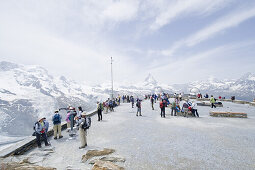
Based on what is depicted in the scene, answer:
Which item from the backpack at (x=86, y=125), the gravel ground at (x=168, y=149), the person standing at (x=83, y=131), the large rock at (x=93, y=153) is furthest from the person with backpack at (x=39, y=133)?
the large rock at (x=93, y=153)

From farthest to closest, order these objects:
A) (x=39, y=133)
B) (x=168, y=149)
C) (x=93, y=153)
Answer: (x=39, y=133) < (x=168, y=149) < (x=93, y=153)

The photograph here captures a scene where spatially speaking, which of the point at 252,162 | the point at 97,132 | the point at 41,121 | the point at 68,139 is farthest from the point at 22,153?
the point at 252,162

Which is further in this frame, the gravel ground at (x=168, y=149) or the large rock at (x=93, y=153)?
the large rock at (x=93, y=153)

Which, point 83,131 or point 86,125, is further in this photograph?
point 86,125

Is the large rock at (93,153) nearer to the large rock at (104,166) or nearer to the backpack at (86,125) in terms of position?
the large rock at (104,166)

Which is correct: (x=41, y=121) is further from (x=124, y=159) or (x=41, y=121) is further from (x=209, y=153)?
(x=209, y=153)

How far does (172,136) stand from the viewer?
938 cm

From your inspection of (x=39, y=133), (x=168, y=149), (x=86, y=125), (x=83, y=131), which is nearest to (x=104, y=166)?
(x=83, y=131)

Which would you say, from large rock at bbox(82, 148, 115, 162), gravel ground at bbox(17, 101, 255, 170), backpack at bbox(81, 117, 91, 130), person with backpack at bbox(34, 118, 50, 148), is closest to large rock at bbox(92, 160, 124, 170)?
gravel ground at bbox(17, 101, 255, 170)

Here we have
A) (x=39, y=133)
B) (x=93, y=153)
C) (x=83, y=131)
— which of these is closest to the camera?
(x=93, y=153)

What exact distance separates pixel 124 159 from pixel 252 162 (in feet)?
17.2

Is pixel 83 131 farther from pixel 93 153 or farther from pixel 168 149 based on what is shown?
pixel 168 149

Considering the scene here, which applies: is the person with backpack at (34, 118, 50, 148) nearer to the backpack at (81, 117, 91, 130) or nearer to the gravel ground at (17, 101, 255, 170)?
the gravel ground at (17, 101, 255, 170)

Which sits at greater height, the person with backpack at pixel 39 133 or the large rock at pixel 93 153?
the person with backpack at pixel 39 133
